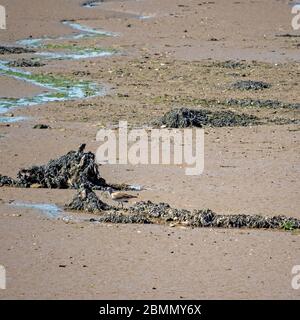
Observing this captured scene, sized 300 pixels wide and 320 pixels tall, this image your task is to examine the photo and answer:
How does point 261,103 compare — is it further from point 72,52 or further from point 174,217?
point 72,52

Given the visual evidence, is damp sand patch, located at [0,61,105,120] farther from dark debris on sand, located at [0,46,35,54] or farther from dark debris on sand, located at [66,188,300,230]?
dark debris on sand, located at [66,188,300,230]

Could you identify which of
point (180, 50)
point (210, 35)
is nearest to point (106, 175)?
point (180, 50)

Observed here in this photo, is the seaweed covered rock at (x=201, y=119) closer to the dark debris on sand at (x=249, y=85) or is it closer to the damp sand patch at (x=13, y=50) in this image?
the dark debris on sand at (x=249, y=85)

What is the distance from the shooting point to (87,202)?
31.3ft

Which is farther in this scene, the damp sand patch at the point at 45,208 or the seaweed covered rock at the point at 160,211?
the damp sand patch at the point at 45,208

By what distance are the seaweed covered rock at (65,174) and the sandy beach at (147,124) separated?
0.13 m

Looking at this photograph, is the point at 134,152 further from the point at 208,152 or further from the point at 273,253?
the point at 273,253

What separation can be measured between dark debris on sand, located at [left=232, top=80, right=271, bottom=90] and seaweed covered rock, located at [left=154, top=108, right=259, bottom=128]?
215 centimetres

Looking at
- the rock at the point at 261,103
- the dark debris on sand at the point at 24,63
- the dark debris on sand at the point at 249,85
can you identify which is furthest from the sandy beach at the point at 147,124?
the dark debris on sand at the point at 24,63

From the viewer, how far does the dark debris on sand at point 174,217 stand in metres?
9.12

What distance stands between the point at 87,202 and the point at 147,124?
12.7ft

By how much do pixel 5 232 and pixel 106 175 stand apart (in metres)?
2.10

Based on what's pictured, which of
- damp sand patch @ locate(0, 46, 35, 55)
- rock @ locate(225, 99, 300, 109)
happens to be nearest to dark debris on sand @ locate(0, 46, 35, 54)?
damp sand patch @ locate(0, 46, 35, 55)

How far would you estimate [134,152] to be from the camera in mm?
11789
